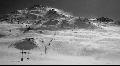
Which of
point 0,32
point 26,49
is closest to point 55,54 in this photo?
point 26,49

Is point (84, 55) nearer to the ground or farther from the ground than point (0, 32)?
nearer to the ground

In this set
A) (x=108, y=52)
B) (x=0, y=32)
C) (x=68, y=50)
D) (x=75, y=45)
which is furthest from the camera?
(x=0, y=32)

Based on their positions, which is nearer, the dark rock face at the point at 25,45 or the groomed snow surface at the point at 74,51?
the groomed snow surface at the point at 74,51

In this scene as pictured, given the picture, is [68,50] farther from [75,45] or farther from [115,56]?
[115,56]

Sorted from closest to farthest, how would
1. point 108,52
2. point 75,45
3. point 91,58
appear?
point 91,58
point 108,52
point 75,45

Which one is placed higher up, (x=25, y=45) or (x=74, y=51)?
(x=25, y=45)

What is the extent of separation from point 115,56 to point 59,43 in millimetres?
42051

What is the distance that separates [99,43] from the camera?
5576 inches

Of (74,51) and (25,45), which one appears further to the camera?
(25,45)

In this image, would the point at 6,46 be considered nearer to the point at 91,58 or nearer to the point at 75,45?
the point at 75,45

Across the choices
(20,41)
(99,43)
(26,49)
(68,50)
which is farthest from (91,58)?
(20,41)

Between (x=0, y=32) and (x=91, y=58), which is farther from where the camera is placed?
(x=0, y=32)

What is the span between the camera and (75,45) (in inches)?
5522

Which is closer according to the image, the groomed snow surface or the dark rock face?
the groomed snow surface
